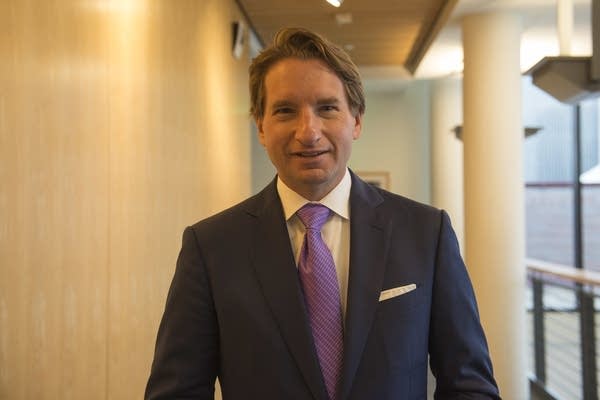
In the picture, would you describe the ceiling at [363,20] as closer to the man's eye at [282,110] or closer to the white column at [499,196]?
the white column at [499,196]

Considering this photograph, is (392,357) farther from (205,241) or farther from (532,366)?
(532,366)

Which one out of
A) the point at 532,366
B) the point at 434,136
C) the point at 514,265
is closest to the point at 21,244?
the point at 514,265

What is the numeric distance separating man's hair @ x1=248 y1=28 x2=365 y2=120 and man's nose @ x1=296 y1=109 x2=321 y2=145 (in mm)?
113

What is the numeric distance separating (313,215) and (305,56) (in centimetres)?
33

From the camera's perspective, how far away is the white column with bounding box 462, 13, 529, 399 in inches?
186

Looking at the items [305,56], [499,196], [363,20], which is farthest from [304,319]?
[363,20]

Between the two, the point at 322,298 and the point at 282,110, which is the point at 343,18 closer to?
the point at 282,110

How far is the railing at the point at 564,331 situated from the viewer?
14.0ft

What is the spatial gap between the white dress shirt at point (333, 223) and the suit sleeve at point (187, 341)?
8.2 inches

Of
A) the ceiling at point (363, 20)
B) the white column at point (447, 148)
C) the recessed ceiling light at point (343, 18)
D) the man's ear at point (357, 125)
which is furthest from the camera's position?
the white column at point (447, 148)

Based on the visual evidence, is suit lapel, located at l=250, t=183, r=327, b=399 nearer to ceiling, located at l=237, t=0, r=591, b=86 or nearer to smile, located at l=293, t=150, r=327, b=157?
smile, located at l=293, t=150, r=327, b=157

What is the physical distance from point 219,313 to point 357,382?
0.30 meters

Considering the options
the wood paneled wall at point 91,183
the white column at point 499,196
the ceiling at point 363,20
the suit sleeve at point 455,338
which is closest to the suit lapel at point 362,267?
Answer: the suit sleeve at point 455,338

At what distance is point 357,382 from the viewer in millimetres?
1163
